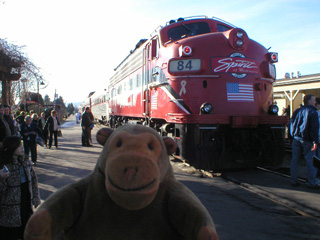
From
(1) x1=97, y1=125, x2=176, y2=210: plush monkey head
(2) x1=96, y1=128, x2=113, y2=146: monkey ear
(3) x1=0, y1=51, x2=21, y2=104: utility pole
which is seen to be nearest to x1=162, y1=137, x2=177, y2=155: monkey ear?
(1) x1=97, y1=125, x2=176, y2=210: plush monkey head

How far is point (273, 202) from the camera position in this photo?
4668 millimetres

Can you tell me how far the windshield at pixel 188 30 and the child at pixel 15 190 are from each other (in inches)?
205

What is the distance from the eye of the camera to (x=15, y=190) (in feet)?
10.2

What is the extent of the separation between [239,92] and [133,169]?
5428mm

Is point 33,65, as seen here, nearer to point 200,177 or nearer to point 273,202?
point 200,177

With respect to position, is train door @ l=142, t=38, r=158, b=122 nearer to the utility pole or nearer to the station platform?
the station platform

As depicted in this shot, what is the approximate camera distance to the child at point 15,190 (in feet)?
9.87

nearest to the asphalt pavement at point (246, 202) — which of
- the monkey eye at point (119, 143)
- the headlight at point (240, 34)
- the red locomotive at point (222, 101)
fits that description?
the red locomotive at point (222, 101)

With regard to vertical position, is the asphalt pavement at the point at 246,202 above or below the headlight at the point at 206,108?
below

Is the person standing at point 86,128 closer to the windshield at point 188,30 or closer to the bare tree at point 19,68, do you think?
the bare tree at point 19,68

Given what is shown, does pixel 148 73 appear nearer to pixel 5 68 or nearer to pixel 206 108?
pixel 206 108

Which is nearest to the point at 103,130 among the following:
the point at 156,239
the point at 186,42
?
the point at 156,239

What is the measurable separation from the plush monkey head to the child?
1.96 meters

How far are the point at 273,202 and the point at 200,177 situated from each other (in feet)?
6.32
